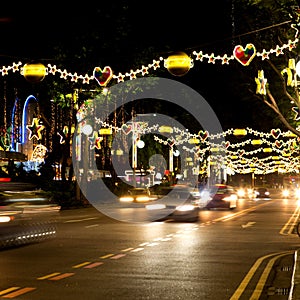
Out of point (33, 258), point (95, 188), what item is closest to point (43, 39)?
point (95, 188)

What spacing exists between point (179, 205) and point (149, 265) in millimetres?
16743

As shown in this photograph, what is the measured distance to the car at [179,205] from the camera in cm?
3095

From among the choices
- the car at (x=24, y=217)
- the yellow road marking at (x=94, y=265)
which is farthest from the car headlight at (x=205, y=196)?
the yellow road marking at (x=94, y=265)

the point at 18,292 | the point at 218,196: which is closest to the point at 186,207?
the point at 218,196

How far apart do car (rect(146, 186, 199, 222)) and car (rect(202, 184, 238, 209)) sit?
24.7 ft

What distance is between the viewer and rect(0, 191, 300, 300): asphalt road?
36.3 feet

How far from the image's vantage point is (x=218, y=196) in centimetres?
4169

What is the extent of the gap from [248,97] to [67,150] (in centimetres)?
1323

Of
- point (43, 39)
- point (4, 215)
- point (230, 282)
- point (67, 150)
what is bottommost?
point (230, 282)

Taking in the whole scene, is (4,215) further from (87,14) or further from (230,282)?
(87,14)

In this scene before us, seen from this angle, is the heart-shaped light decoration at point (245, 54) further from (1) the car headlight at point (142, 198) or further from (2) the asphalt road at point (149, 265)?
(1) the car headlight at point (142, 198)

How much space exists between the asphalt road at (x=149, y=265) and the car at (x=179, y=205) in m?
6.93

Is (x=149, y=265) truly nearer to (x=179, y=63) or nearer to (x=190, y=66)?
(x=179, y=63)

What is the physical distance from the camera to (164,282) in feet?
39.7
